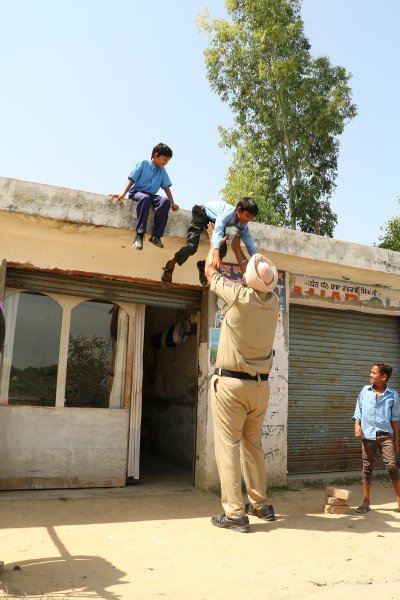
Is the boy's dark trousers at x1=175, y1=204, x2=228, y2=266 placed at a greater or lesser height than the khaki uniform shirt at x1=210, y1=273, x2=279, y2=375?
greater

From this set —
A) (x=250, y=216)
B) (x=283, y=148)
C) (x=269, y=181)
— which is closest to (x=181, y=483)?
(x=250, y=216)

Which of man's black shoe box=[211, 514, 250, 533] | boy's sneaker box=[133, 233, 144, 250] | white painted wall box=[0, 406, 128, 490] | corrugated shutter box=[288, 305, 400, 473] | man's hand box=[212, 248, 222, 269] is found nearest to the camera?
man's black shoe box=[211, 514, 250, 533]

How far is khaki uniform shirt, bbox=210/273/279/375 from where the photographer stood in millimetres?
4500

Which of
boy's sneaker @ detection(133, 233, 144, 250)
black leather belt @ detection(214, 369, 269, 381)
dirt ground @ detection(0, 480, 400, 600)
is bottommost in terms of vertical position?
dirt ground @ detection(0, 480, 400, 600)

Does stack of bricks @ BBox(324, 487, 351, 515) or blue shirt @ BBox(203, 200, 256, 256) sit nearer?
blue shirt @ BBox(203, 200, 256, 256)

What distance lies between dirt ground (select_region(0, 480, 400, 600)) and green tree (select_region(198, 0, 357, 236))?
46.9ft

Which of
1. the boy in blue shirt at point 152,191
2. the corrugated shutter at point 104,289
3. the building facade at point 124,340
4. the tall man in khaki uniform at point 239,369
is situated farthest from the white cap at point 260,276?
the corrugated shutter at point 104,289

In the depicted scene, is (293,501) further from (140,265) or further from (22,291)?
(22,291)

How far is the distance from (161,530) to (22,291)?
301 cm

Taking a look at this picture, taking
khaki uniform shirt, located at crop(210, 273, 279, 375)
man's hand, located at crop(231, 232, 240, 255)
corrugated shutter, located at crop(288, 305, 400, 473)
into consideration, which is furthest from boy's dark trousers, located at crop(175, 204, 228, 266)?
corrugated shutter, located at crop(288, 305, 400, 473)

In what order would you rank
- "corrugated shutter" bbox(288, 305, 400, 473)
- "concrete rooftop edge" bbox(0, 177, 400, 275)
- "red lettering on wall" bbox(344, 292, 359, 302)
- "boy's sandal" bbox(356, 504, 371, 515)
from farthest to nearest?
1. "red lettering on wall" bbox(344, 292, 359, 302)
2. "corrugated shutter" bbox(288, 305, 400, 473)
3. "boy's sandal" bbox(356, 504, 371, 515)
4. "concrete rooftop edge" bbox(0, 177, 400, 275)

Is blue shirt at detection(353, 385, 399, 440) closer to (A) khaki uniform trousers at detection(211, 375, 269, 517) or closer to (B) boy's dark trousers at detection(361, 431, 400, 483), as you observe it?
(B) boy's dark trousers at detection(361, 431, 400, 483)

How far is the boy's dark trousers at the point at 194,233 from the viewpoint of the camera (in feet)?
17.6

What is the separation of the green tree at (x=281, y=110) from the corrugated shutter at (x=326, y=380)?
10849 mm
